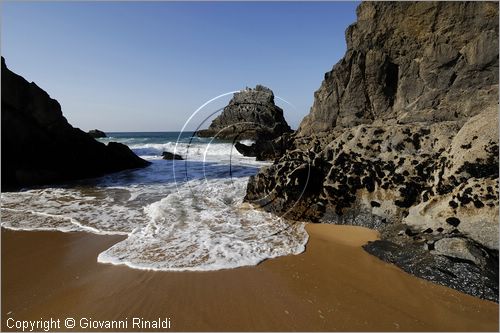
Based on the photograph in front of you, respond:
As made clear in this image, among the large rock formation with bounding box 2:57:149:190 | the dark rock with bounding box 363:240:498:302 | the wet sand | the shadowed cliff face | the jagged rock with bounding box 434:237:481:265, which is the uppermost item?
the shadowed cliff face

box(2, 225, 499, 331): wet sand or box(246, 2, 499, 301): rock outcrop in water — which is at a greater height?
box(246, 2, 499, 301): rock outcrop in water

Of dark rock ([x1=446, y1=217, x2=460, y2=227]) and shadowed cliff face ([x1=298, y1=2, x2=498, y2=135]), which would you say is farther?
shadowed cliff face ([x1=298, y1=2, x2=498, y2=135])

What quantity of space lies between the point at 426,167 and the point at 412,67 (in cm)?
1200

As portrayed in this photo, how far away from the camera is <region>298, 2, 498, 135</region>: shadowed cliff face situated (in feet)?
44.3

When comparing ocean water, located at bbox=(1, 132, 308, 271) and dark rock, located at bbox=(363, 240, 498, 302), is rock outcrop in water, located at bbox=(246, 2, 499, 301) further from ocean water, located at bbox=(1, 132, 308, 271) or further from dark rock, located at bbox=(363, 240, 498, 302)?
ocean water, located at bbox=(1, 132, 308, 271)

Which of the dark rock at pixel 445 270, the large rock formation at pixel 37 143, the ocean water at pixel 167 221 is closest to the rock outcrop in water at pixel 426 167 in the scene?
the dark rock at pixel 445 270

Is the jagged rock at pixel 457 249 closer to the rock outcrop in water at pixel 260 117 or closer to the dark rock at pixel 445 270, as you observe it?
the dark rock at pixel 445 270

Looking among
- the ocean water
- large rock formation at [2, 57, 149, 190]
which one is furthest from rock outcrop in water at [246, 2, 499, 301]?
large rock formation at [2, 57, 149, 190]

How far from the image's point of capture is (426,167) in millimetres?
6867

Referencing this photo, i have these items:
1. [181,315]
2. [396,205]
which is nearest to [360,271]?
[396,205]

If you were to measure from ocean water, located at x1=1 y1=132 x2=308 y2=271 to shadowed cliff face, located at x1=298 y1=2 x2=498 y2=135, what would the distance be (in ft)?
30.3

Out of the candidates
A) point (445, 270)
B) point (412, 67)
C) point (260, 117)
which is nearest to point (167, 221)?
point (445, 270)

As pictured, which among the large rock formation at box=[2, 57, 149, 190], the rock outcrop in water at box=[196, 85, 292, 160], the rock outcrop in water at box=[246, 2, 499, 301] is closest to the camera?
the rock outcrop in water at box=[246, 2, 499, 301]

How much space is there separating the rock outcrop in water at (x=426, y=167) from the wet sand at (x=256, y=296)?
54cm
